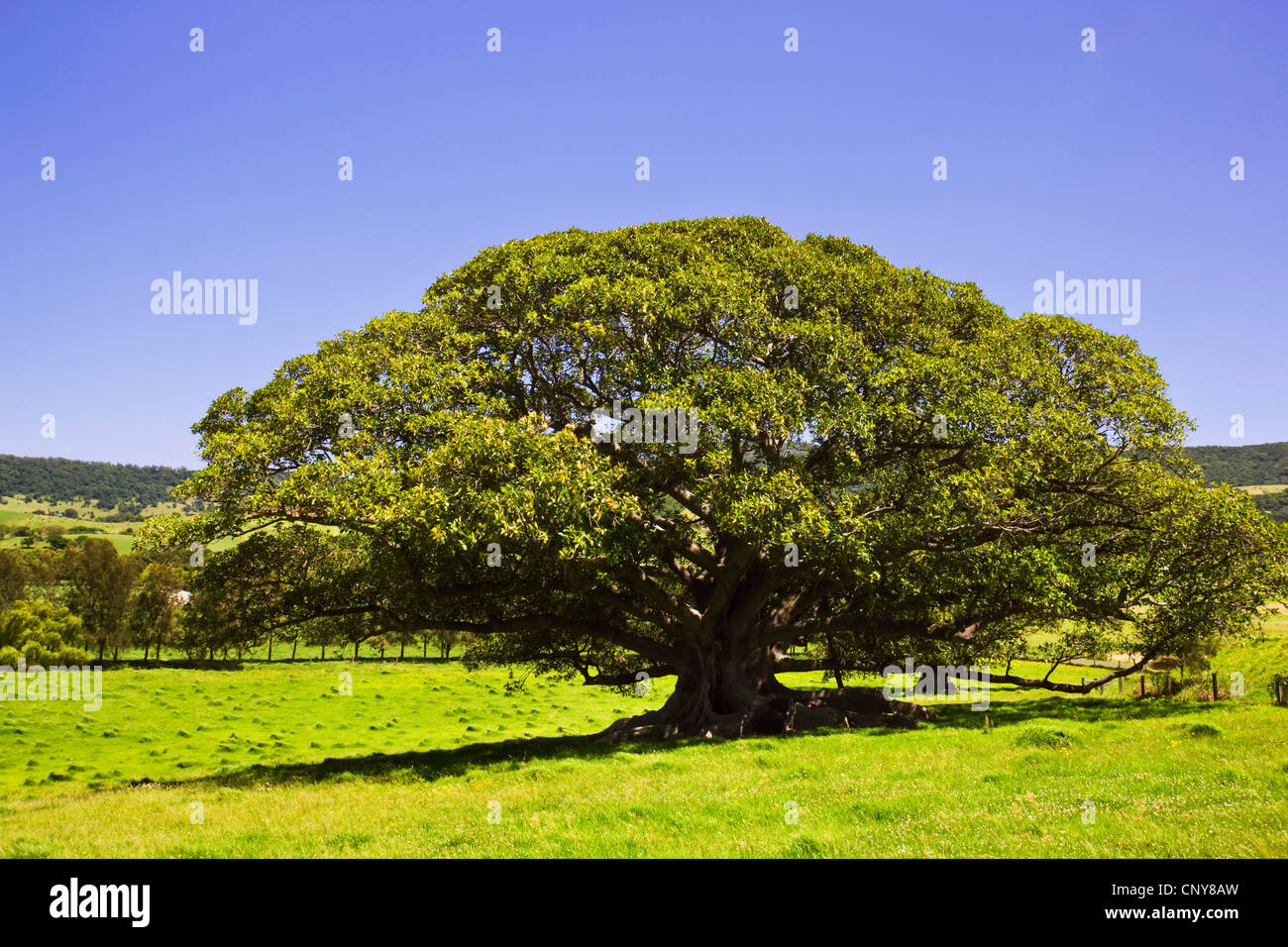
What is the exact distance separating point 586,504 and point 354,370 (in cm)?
805

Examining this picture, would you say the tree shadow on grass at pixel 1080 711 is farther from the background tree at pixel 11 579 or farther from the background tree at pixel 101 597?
the background tree at pixel 11 579

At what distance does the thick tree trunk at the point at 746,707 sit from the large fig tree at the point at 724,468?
171mm

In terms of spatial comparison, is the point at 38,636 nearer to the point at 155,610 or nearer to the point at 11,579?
the point at 155,610

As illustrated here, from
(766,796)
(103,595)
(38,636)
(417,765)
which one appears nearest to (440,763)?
(417,765)

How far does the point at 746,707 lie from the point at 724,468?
9.41 m

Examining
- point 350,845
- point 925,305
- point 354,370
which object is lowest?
point 350,845

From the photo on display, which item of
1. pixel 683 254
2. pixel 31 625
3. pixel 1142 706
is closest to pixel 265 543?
pixel 683 254

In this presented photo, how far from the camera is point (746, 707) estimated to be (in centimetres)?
2623

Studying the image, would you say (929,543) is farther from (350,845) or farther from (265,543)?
(265,543)

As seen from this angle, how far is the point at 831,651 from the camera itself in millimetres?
31719

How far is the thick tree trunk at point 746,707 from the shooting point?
84.6ft

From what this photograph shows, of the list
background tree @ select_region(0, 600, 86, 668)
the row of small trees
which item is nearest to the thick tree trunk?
the row of small trees

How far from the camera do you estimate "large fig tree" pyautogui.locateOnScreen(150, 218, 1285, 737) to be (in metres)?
19.6

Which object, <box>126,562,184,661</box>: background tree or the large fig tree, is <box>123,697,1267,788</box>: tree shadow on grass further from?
<box>126,562,184,661</box>: background tree
